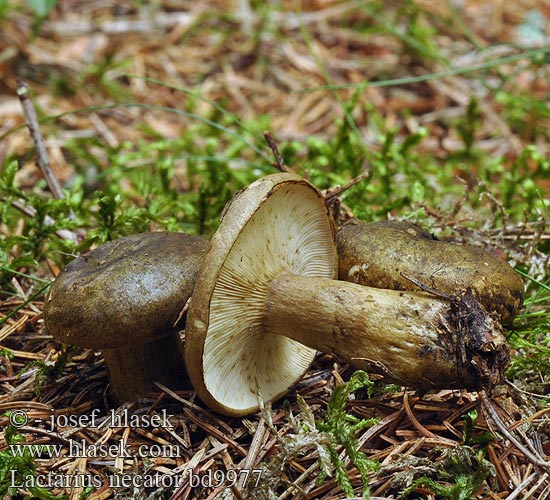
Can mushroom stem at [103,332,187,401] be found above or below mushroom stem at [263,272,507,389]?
below

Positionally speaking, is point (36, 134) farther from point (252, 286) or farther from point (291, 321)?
point (291, 321)

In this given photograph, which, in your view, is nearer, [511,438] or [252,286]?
[511,438]

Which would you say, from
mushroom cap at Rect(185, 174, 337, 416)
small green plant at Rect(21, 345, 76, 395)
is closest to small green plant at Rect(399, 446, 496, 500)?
mushroom cap at Rect(185, 174, 337, 416)

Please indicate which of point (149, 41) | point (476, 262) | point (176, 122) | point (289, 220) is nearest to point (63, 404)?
point (289, 220)

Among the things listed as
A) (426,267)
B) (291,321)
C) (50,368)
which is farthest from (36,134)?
(426,267)

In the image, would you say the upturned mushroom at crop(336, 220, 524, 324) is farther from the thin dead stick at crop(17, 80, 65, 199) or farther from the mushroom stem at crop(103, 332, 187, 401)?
the thin dead stick at crop(17, 80, 65, 199)

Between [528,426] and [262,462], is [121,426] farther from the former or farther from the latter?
[528,426]

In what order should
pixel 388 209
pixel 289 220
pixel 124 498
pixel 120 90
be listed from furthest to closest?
pixel 120 90
pixel 388 209
pixel 289 220
pixel 124 498
